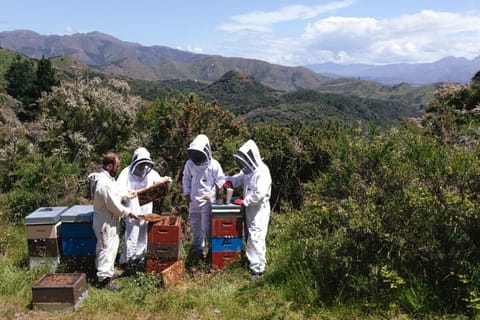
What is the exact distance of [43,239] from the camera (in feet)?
21.6

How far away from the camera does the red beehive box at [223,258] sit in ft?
22.2

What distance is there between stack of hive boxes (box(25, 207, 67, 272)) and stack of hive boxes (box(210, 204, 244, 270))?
2474 mm

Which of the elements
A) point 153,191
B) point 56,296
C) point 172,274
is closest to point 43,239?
point 56,296

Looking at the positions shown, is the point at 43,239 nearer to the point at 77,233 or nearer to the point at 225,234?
the point at 77,233

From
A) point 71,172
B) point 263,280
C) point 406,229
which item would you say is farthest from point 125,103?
point 406,229

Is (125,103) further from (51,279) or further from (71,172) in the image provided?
(51,279)

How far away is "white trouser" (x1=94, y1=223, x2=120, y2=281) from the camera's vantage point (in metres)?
6.28

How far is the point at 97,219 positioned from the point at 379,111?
6998 inches

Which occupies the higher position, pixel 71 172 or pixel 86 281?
pixel 71 172

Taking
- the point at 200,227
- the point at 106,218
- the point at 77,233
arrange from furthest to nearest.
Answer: the point at 200,227 → the point at 77,233 → the point at 106,218

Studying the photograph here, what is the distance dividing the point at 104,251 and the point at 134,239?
0.69m

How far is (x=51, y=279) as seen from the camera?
6.04m

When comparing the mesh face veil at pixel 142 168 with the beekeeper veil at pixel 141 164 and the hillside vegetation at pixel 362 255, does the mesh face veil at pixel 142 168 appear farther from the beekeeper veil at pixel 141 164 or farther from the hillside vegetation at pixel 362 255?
the hillside vegetation at pixel 362 255

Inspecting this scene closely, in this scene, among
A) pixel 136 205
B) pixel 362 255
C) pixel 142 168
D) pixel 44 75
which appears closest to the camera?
pixel 362 255
